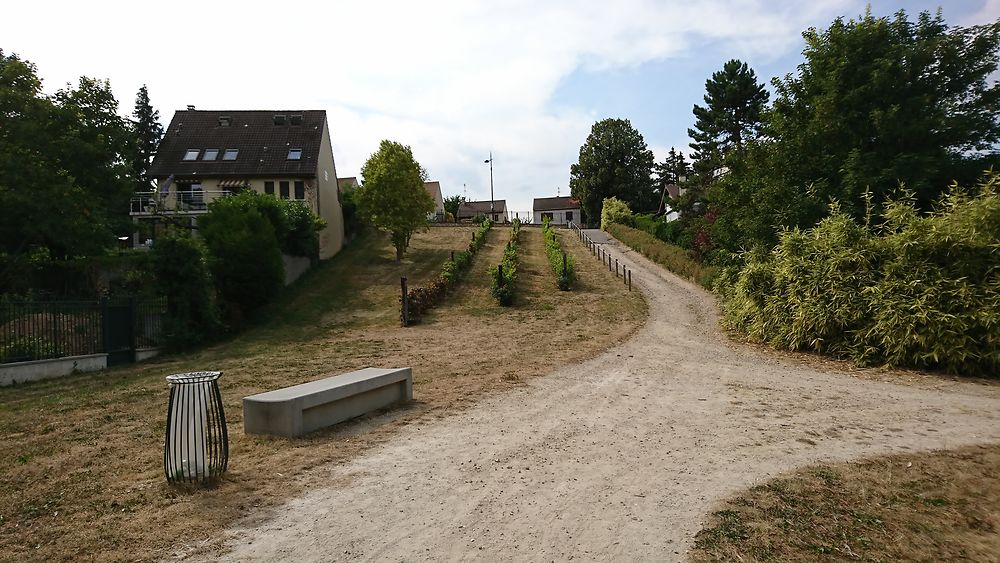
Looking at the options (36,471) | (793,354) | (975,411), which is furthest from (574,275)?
(36,471)

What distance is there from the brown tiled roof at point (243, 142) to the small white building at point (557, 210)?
49314 mm

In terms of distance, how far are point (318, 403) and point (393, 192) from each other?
80.8 feet

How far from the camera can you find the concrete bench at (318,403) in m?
6.30

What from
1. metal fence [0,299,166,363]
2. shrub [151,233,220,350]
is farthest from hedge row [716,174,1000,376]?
metal fence [0,299,166,363]

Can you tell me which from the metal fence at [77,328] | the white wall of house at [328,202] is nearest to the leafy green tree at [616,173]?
the white wall of house at [328,202]

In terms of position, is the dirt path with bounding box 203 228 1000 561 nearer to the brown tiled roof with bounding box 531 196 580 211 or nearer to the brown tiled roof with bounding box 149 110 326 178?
the brown tiled roof with bounding box 149 110 326 178

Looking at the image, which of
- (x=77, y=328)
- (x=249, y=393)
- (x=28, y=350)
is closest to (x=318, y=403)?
(x=249, y=393)

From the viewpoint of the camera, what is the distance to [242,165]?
111ft

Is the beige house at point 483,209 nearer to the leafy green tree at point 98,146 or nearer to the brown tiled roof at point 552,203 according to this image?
the brown tiled roof at point 552,203

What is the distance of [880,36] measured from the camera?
1429 cm

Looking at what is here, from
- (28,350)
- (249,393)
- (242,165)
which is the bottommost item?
(249,393)

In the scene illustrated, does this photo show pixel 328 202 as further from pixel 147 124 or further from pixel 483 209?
pixel 483 209

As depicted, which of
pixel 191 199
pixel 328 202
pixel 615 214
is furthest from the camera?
pixel 615 214

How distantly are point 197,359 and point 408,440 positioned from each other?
1007 cm
